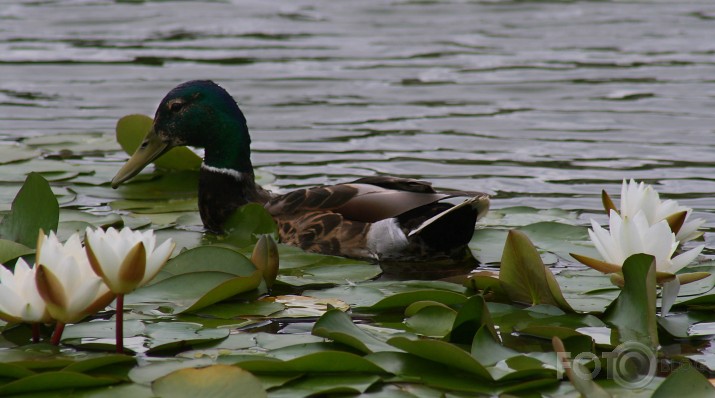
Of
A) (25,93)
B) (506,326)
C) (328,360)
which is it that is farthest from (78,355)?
(25,93)

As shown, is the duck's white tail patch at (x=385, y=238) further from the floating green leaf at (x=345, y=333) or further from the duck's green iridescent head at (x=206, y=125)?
the floating green leaf at (x=345, y=333)

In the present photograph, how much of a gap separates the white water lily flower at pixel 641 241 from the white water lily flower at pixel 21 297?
1.89 m

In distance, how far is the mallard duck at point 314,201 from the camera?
18.3 feet

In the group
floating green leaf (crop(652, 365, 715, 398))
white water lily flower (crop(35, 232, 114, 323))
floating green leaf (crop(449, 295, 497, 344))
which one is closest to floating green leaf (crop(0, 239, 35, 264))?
white water lily flower (crop(35, 232, 114, 323))

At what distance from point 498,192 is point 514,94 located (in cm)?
347

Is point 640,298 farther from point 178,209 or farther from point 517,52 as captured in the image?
point 517,52

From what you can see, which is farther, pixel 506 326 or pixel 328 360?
pixel 506 326

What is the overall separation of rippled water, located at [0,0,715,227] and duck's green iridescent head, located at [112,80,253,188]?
116cm

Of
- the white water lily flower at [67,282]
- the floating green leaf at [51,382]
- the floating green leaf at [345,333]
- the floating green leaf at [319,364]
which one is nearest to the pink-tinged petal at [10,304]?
the white water lily flower at [67,282]

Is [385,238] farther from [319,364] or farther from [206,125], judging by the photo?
[319,364]

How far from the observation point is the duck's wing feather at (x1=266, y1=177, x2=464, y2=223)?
5555 mm

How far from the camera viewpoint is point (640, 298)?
402 centimetres

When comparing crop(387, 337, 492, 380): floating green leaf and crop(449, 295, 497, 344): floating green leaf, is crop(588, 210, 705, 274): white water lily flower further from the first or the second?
crop(387, 337, 492, 380): floating green leaf

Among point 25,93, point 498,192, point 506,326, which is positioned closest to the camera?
point 506,326
